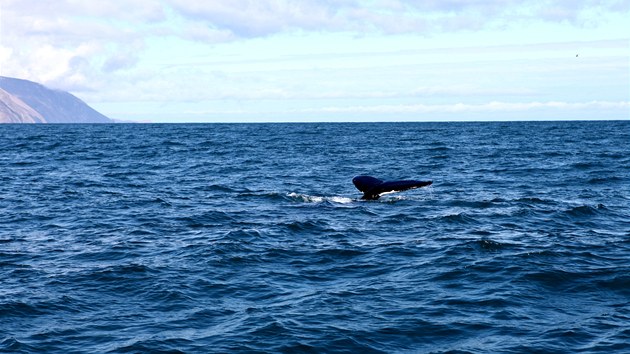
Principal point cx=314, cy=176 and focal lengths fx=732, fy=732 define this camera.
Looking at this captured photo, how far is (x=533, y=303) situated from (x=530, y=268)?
2769 millimetres

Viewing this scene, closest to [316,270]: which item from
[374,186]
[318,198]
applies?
[374,186]

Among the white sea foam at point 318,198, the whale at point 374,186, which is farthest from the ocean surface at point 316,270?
the whale at point 374,186

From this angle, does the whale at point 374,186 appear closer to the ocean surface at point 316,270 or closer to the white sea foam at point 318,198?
the ocean surface at point 316,270

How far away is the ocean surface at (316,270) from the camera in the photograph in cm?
1385

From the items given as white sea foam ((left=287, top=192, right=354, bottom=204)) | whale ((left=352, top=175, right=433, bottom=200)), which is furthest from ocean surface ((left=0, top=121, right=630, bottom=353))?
whale ((left=352, top=175, right=433, bottom=200))

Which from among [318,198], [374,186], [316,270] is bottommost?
[316,270]

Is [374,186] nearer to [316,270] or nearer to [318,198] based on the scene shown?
[318,198]

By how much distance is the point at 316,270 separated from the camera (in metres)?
19.0

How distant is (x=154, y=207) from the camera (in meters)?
31.1

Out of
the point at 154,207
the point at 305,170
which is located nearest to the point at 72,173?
the point at 305,170

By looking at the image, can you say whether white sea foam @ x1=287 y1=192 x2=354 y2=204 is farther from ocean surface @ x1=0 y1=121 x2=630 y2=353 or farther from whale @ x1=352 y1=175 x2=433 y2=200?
whale @ x1=352 y1=175 x2=433 y2=200

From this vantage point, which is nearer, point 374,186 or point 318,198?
point 374,186

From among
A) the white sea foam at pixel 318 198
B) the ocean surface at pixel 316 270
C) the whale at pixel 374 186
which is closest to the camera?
the ocean surface at pixel 316 270

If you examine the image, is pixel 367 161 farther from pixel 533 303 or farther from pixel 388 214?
pixel 533 303
